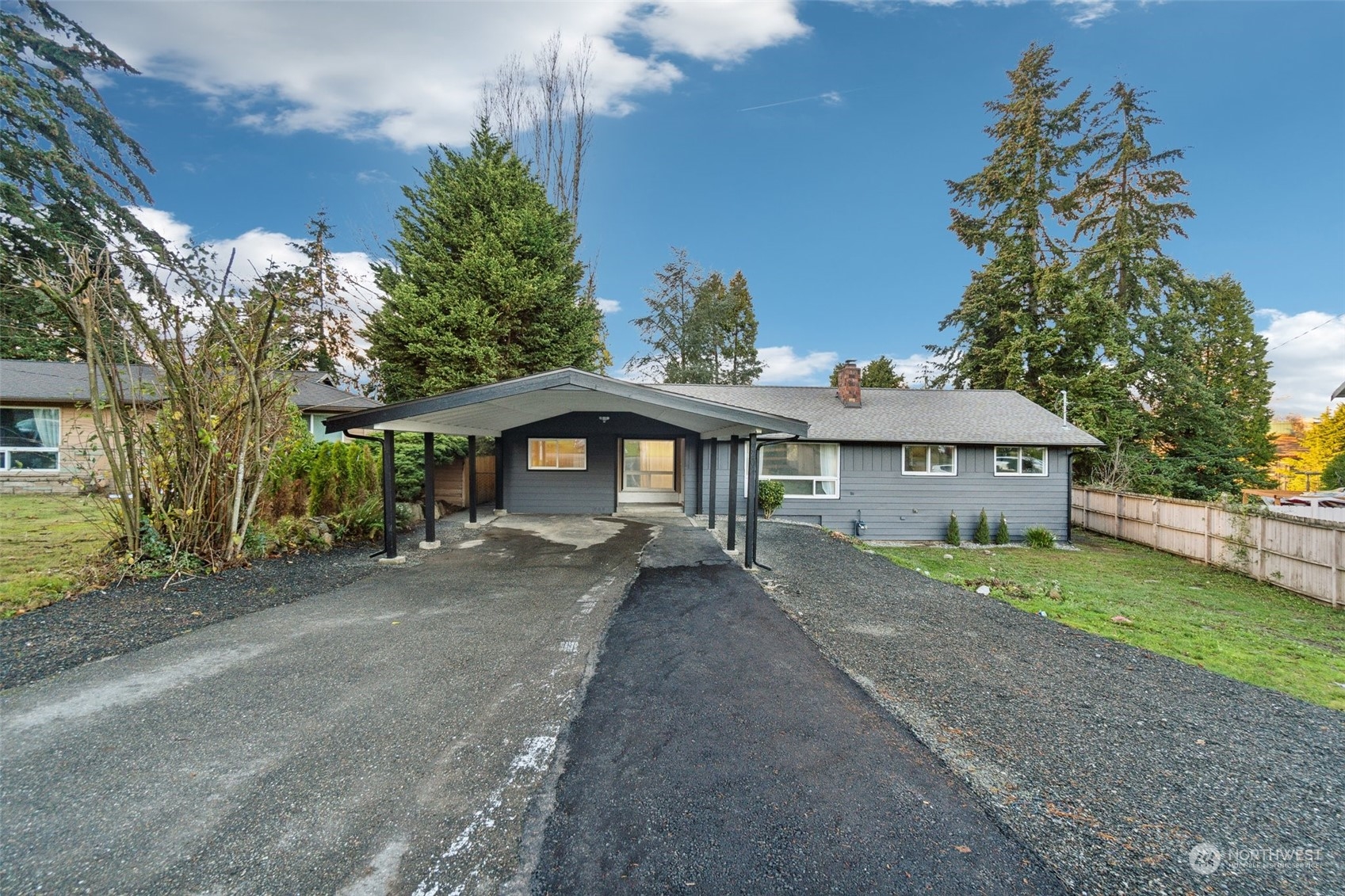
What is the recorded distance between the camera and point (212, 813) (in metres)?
1.97

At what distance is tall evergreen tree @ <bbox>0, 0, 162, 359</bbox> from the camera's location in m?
12.8

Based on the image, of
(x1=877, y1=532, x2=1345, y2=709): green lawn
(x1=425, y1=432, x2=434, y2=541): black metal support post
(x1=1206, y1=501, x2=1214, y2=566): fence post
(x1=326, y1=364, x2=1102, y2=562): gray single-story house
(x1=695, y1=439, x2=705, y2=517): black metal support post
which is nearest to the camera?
(x1=877, y1=532, x2=1345, y2=709): green lawn

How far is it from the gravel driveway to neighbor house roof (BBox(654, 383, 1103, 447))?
22.9 ft

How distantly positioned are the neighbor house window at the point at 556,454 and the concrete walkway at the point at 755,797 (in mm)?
8142

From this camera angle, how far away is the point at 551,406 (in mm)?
7414

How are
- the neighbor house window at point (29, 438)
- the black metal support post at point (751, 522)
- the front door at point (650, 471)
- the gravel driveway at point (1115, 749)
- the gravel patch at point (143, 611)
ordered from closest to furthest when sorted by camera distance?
1. the gravel driveway at point (1115, 749)
2. the gravel patch at point (143, 611)
3. the black metal support post at point (751, 522)
4. the neighbor house window at point (29, 438)
5. the front door at point (650, 471)

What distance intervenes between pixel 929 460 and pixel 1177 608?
554 cm

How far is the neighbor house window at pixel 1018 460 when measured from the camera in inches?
472

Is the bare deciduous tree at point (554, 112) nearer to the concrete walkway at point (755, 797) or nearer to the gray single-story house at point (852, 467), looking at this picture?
the gray single-story house at point (852, 467)

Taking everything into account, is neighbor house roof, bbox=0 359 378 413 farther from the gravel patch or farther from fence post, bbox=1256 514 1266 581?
fence post, bbox=1256 514 1266 581

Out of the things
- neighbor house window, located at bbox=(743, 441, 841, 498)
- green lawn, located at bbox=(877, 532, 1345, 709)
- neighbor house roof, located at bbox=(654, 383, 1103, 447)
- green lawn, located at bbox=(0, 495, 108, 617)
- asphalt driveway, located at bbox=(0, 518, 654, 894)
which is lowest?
green lawn, located at bbox=(877, 532, 1345, 709)

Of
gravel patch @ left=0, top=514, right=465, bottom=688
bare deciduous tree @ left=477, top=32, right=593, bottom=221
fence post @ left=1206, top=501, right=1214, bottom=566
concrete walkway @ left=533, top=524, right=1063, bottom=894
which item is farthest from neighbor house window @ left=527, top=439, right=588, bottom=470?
fence post @ left=1206, top=501, right=1214, bottom=566

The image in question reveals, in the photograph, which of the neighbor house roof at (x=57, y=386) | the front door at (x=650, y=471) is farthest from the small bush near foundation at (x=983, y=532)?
the neighbor house roof at (x=57, y=386)

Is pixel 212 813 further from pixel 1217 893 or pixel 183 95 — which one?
pixel 183 95
